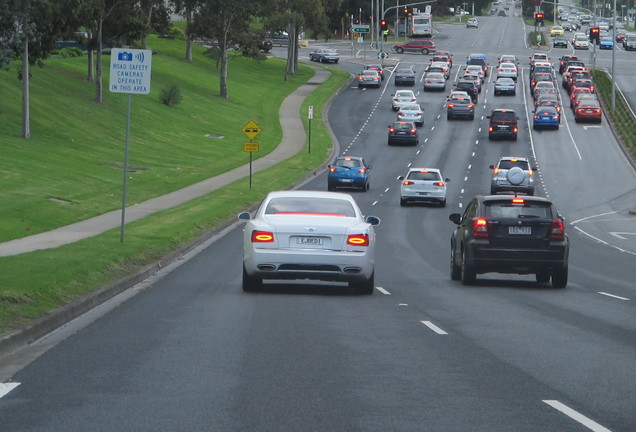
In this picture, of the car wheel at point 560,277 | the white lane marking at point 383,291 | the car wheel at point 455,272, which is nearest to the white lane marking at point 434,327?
the white lane marking at point 383,291

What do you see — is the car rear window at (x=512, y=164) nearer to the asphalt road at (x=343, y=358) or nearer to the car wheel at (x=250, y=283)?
the asphalt road at (x=343, y=358)

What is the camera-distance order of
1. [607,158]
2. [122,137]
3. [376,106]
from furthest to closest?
1. [376,106]
2. [607,158]
3. [122,137]

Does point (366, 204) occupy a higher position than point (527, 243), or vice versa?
point (527, 243)

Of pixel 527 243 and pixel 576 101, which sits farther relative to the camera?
pixel 576 101

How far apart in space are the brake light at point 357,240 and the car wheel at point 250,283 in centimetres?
157

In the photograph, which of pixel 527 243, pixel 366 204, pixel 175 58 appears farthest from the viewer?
pixel 175 58

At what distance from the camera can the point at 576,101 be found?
87812 mm

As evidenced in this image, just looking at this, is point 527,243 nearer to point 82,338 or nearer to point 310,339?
point 310,339

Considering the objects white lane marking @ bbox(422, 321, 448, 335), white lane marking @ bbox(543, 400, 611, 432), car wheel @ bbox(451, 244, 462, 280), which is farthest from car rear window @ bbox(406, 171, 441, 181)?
white lane marking @ bbox(543, 400, 611, 432)

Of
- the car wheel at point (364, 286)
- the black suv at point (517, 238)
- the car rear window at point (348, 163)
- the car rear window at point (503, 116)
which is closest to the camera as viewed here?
the car wheel at point (364, 286)

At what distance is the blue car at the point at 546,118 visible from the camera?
8168cm

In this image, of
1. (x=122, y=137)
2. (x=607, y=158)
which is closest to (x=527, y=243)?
(x=122, y=137)

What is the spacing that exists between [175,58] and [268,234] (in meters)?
87.9

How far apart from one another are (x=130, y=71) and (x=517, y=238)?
820 cm
